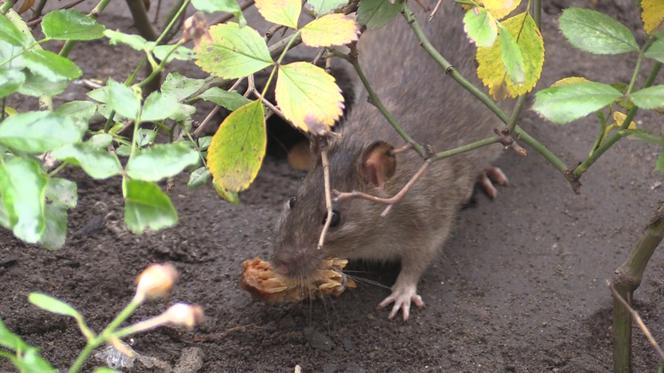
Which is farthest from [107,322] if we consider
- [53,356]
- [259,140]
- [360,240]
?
[259,140]

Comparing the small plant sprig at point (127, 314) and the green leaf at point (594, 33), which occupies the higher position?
the green leaf at point (594, 33)

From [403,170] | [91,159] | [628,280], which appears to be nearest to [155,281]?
[91,159]

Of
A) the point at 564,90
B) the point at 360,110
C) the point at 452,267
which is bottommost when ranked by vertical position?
the point at 452,267

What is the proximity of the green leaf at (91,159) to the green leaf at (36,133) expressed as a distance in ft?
0.12

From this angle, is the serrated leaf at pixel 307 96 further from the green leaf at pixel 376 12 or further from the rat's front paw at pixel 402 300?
the rat's front paw at pixel 402 300

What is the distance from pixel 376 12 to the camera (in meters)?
2.34

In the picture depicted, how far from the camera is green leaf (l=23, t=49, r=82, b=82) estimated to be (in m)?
1.91

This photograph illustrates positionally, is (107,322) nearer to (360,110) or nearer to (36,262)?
(36,262)

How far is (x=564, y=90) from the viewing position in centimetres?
199

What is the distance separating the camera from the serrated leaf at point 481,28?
1913 mm

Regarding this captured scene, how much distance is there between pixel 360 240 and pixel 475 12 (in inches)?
67.4

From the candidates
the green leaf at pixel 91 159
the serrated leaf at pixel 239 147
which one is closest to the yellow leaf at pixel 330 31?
the serrated leaf at pixel 239 147

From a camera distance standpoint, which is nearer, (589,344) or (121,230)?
(589,344)

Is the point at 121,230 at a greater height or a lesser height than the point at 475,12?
lesser
